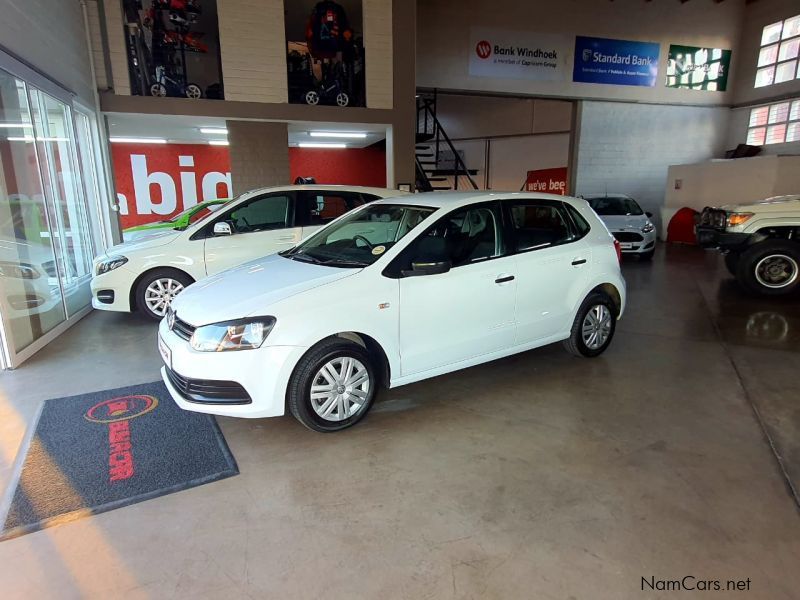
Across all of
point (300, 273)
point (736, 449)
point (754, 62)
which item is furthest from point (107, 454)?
point (754, 62)

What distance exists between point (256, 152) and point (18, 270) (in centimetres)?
517

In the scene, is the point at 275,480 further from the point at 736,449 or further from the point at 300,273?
the point at 736,449

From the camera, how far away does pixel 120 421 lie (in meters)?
3.41

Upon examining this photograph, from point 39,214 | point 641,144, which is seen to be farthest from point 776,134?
point 39,214

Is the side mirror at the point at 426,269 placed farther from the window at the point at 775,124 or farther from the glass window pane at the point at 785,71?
the glass window pane at the point at 785,71

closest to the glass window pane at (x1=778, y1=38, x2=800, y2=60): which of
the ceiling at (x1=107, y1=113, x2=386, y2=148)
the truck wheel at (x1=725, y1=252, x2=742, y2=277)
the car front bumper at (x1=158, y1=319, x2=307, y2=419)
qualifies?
the truck wheel at (x1=725, y1=252, x2=742, y2=277)

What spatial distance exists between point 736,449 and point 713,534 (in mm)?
1004

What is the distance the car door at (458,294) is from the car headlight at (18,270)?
3.82 meters

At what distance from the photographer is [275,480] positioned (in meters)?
2.76

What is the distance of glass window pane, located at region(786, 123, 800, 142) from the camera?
1418 cm

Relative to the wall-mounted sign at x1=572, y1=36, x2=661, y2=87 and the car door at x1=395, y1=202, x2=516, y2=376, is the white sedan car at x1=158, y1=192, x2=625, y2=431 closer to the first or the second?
the car door at x1=395, y1=202, x2=516, y2=376

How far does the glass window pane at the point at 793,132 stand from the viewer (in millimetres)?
14180

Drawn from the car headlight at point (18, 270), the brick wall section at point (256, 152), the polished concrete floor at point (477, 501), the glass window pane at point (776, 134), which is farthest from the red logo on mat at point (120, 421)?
the glass window pane at point (776, 134)

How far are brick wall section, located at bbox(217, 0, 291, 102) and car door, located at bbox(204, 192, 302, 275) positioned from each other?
12.5ft
